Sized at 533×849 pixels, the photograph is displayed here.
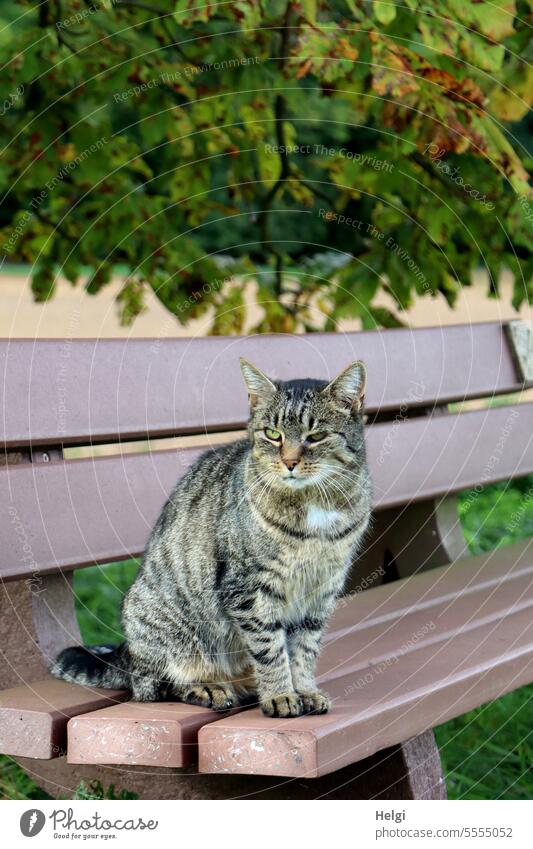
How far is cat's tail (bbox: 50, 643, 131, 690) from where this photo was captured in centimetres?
245

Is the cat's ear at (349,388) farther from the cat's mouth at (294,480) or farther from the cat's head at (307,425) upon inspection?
the cat's mouth at (294,480)

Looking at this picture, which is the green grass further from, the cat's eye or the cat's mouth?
the cat's eye

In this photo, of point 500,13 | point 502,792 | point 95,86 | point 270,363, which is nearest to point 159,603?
point 270,363

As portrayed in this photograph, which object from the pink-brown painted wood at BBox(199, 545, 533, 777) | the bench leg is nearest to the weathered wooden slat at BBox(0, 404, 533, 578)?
the pink-brown painted wood at BBox(199, 545, 533, 777)

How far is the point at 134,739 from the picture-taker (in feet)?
6.75

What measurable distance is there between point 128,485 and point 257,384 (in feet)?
1.62

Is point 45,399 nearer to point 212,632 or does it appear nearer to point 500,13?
point 212,632

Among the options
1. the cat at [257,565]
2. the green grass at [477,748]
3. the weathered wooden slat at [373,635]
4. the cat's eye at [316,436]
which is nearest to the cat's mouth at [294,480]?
the cat at [257,565]

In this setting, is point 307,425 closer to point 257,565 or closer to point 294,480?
point 294,480

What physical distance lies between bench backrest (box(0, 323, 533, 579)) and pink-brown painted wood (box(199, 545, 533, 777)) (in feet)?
1.66

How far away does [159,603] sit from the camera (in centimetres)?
257

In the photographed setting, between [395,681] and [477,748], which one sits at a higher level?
[477,748]
